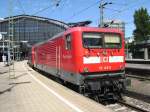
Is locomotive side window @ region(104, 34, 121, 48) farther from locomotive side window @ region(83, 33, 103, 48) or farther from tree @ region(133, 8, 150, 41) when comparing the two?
tree @ region(133, 8, 150, 41)

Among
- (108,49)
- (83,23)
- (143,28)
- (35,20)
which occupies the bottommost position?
(108,49)

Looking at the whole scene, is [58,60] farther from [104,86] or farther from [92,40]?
[104,86]

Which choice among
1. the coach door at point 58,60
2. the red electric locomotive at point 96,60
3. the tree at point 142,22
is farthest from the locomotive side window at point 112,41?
the tree at point 142,22

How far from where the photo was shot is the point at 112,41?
544 inches

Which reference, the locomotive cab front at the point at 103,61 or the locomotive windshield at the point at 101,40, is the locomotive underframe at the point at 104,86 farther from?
the locomotive windshield at the point at 101,40

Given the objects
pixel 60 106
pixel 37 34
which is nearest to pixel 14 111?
pixel 60 106

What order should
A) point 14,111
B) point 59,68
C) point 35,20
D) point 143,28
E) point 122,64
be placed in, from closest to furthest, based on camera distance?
1. point 14,111
2. point 122,64
3. point 59,68
4. point 143,28
5. point 35,20

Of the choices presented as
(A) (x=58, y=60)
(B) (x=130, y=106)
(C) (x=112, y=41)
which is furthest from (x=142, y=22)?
(B) (x=130, y=106)

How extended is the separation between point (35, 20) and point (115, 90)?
312 ft

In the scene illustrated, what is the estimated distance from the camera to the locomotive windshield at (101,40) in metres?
13.2

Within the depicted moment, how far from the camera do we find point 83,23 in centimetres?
1461

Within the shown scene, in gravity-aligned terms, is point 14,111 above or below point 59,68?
below

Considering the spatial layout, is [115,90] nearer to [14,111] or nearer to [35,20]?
[14,111]

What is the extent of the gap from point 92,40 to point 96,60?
2.75ft
